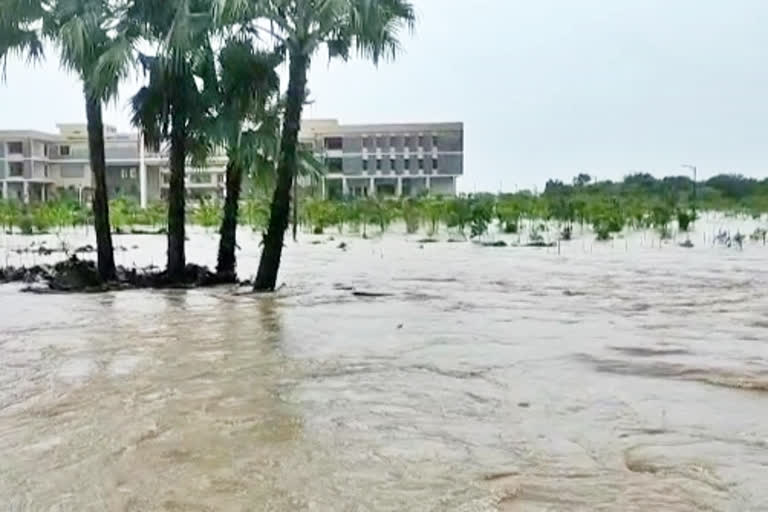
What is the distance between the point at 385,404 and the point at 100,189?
8991mm

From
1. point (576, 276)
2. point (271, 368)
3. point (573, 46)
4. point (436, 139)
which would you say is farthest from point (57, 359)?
point (436, 139)

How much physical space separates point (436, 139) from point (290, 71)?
4302 centimetres

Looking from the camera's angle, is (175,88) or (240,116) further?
(240,116)

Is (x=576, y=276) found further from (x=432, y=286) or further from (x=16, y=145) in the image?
(x=16, y=145)

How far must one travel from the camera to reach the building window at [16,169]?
55000mm

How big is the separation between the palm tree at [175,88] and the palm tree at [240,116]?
0.81 feet

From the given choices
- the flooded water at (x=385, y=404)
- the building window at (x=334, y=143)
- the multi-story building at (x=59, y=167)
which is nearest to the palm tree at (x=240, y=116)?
the flooded water at (x=385, y=404)

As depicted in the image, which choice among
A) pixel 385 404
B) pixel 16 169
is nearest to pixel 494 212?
pixel 385 404

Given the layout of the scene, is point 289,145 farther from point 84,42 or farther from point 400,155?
point 400,155

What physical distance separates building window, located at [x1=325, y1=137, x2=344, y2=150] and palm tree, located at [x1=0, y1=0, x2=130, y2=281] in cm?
4181

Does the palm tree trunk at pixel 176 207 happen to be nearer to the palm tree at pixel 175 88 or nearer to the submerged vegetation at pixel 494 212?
the palm tree at pixel 175 88

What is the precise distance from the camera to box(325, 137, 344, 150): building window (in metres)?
54.3

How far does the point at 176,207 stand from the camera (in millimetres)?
13102

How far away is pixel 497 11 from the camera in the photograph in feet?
85.1
